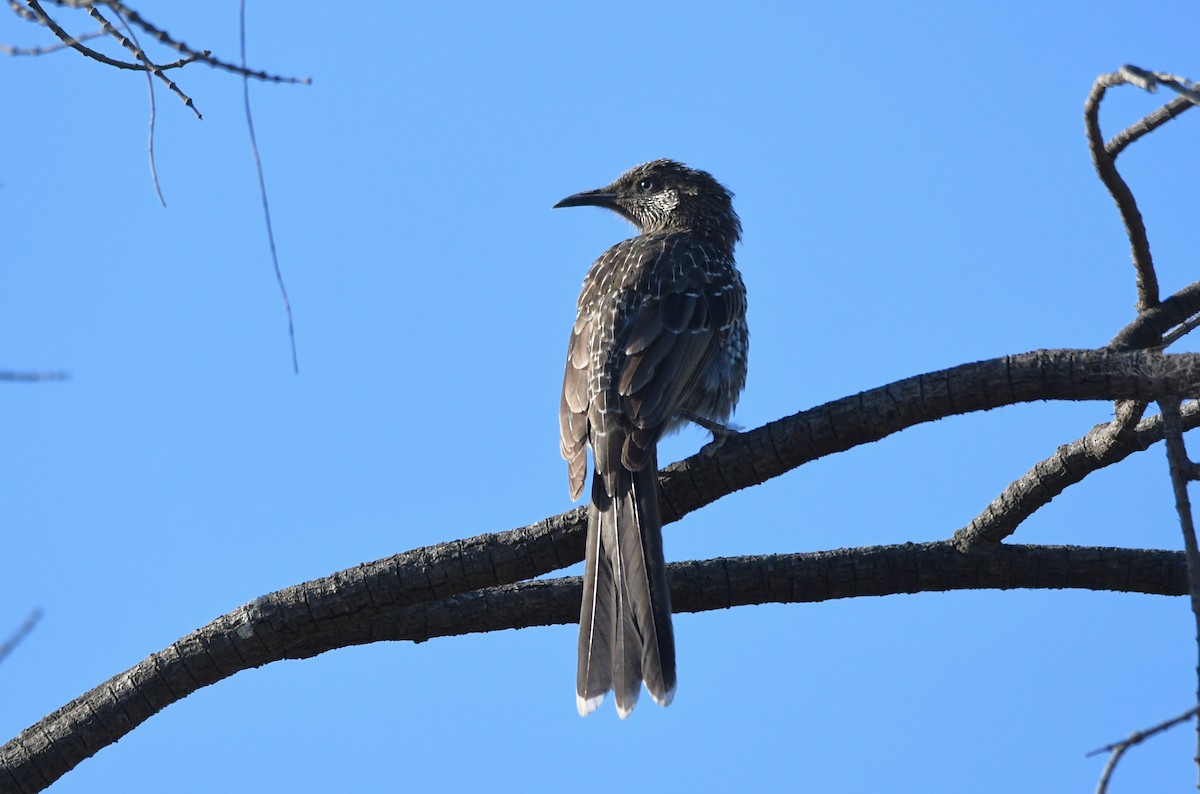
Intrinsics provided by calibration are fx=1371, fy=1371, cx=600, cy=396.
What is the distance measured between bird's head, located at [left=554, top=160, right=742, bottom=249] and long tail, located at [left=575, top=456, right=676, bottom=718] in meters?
3.22

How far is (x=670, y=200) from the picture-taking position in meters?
8.13

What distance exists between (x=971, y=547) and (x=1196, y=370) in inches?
46.8

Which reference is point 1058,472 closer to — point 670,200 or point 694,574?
point 694,574

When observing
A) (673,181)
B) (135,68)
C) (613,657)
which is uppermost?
(673,181)

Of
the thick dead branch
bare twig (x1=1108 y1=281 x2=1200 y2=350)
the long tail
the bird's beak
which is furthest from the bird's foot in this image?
the bird's beak

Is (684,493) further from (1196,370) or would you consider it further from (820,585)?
(1196,370)

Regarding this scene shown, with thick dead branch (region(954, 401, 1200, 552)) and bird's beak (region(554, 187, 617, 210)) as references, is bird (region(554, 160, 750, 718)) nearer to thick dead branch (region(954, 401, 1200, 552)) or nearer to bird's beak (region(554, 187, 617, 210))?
bird's beak (region(554, 187, 617, 210))

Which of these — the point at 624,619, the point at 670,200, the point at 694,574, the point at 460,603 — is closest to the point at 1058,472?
the point at 694,574

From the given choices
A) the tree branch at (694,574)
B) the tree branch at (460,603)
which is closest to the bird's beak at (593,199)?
the tree branch at (694,574)

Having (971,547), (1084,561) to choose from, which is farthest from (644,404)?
(1084,561)

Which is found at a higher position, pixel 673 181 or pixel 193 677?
pixel 673 181

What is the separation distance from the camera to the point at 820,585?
4.82m

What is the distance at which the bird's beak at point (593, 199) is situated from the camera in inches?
332

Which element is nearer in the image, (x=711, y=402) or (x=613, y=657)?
(x=613, y=657)
